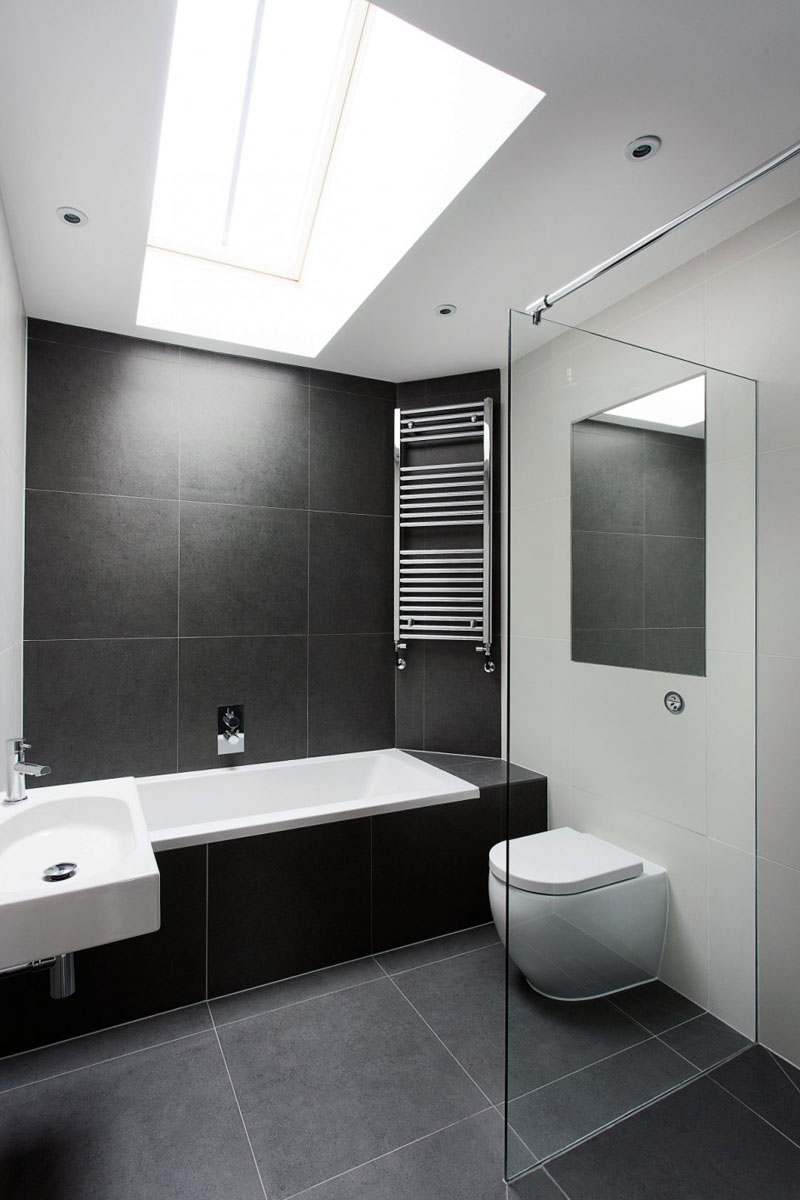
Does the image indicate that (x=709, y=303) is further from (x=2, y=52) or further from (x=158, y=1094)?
(x=158, y=1094)

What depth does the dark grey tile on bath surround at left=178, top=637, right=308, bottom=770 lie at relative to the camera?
2.82m

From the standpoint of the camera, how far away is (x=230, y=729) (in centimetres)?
288

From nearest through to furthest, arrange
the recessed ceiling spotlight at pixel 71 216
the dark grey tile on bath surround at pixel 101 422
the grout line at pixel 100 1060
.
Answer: the grout line at pixel 100 1060 < the recessed ceiling spotlight at pixel 71 216 < the dark grey tile on bath surround at pixel 101 422

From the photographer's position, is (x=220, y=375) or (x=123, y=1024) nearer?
(x=123, y=1024)

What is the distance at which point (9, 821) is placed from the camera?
1722 mm

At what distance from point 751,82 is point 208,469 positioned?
7.48ft

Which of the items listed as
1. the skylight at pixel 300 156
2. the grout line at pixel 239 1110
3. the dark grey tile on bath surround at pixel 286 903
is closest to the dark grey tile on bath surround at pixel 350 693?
the dark grey tile on bath surround at pixel 286 903

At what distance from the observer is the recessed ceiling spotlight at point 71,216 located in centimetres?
187

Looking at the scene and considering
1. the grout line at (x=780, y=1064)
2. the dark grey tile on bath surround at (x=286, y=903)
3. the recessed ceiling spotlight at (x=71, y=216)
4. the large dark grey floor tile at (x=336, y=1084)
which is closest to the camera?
the large dark grey floor tile at (x=336, y=1084)

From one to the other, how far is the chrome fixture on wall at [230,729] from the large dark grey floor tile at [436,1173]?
5.56 feet

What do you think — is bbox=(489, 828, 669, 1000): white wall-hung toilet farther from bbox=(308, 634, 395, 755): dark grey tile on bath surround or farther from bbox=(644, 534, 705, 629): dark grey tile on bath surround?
bbox=(308, 634, 395, 755): dark grey tile on bath surround

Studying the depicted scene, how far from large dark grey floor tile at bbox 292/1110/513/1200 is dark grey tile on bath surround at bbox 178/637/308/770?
1.69m

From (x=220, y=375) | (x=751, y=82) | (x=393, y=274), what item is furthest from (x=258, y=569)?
(x=751, y=82)

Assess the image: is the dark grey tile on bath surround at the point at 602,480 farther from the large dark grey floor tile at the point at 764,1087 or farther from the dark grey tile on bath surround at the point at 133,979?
the dark grey tile on bath surround at the point at 133,979
